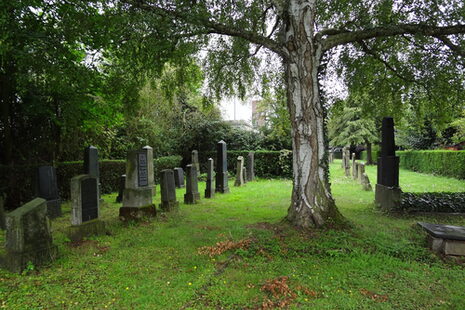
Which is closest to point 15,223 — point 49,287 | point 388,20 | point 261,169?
point 49,287

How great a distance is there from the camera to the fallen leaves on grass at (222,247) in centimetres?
520

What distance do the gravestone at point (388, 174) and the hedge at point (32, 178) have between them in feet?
35.8

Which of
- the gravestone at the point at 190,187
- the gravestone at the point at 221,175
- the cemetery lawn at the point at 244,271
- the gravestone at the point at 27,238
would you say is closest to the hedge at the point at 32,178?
the cemetery lawn at the point at 244,271

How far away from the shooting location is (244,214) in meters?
8.52

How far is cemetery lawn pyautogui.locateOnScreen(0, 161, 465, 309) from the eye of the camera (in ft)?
11.8

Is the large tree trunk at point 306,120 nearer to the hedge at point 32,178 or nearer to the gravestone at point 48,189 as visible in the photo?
the gravestone at point 48,189

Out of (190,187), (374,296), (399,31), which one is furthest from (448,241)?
(190,187)

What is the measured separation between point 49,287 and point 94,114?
26.8 ft

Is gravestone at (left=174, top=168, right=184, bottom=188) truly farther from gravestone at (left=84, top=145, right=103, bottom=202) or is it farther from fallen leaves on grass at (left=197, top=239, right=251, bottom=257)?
fallen leaves on grass at (left=197, top=239, right=251, bottom=257)

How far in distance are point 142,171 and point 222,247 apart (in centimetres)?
367

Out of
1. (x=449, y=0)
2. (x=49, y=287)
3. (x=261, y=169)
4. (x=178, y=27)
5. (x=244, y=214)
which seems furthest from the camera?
(x=261, y=169)

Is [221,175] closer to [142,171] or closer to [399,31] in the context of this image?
[142,171]

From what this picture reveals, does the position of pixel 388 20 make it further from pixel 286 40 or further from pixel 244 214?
pixel 244 214

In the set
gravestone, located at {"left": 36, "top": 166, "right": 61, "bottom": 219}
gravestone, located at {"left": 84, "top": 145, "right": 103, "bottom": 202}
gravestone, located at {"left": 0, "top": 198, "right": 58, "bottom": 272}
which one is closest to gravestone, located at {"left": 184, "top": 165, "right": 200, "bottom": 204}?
gravestone, located at {"left": 84, "top": 145, "right": 103, "bottom": 202}
